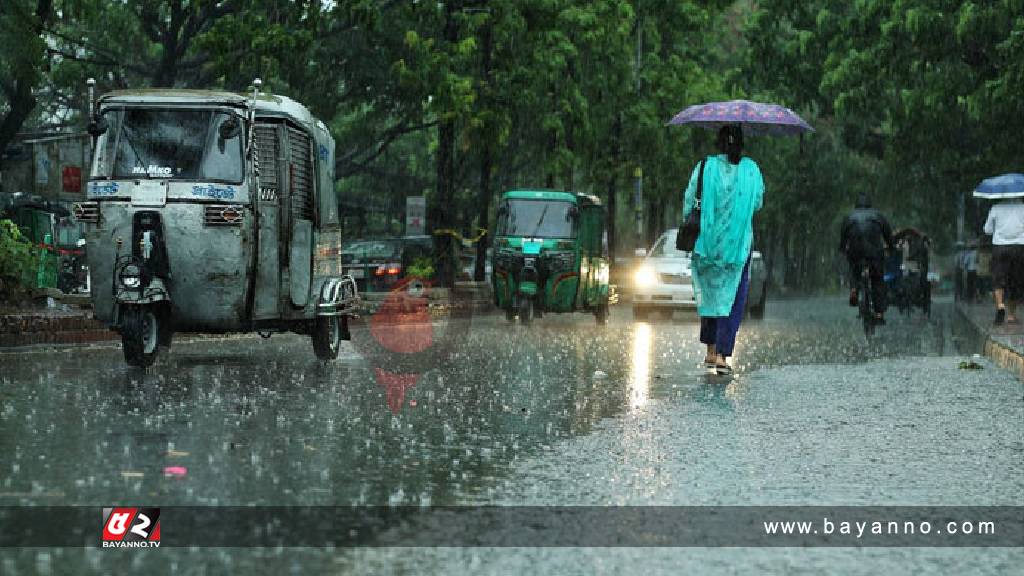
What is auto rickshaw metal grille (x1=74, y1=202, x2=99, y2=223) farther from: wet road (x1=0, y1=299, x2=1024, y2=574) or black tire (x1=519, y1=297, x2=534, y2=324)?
black tire (x1=519, y1=297, x2=534, y2=324)

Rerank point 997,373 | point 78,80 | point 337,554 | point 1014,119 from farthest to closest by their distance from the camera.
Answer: point 1014,119 < point 78,80 < point 997,373 < point 337,554

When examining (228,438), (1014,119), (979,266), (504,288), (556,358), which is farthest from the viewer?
(979,266)

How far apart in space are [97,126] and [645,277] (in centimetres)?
1572

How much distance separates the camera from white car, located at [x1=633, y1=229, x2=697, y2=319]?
27828 millimetres

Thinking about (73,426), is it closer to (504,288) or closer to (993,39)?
(504,288)

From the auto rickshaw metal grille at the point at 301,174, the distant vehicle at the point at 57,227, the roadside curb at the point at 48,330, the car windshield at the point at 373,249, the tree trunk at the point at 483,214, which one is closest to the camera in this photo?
the auto rickshaw metal grille at the point at 301,174

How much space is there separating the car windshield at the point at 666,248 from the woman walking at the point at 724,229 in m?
14.8

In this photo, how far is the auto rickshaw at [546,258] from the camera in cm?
2591

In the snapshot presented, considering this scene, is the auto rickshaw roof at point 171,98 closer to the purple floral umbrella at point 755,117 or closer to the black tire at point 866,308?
the purple floral umbrella at point 755,117

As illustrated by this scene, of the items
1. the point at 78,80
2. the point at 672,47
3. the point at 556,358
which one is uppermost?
the point at 672,47

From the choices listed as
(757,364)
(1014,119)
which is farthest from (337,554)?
(1014,119)

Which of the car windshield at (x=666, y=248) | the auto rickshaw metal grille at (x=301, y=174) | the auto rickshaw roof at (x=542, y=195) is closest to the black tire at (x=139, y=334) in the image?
the auto rickshaw metal grille at (x=301, y=174)

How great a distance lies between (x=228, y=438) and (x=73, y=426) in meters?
1.07

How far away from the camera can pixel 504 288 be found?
26094mm
